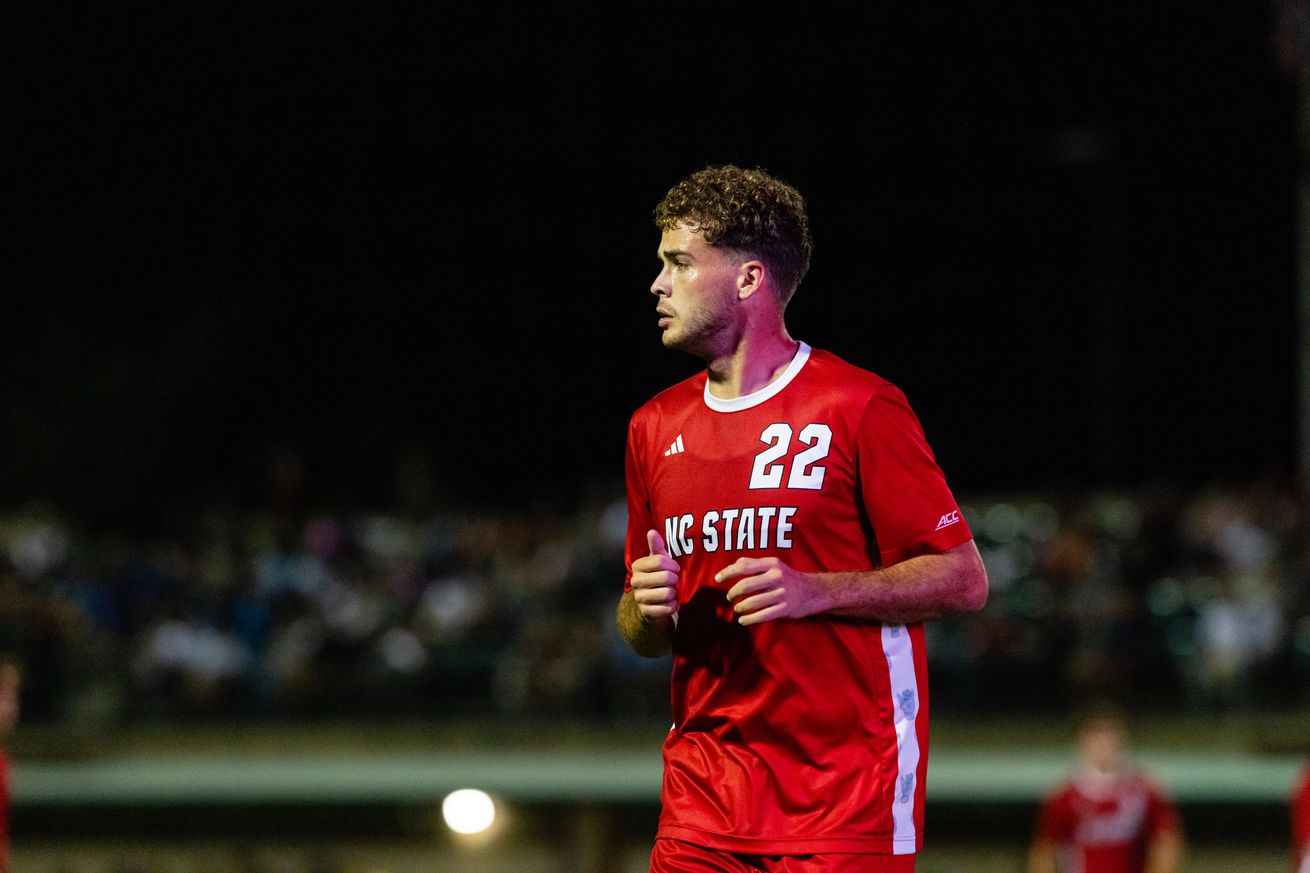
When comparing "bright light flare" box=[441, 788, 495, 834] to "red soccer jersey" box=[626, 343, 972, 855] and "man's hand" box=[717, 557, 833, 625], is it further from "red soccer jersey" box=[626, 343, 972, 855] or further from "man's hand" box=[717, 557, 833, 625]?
"man's hand" box=[717, 557, 833, 625]

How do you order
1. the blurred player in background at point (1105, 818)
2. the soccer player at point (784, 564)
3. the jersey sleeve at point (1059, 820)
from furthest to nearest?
the jersey sleeve at point (1059, 820)
the blurred player in background at point (1105, 818)
the soccer player at point (784, 564)

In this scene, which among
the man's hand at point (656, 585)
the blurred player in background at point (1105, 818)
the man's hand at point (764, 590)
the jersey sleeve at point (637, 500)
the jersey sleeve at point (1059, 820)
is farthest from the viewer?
the jersey sleeve at point (1059, 820)

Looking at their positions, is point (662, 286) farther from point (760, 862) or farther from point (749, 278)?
point (760, 862)

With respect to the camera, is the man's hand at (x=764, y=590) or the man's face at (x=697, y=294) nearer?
the man's hand at (x=764, y=590)

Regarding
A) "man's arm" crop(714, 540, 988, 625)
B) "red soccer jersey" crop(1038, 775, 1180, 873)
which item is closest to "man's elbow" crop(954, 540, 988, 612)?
"man's arm" crop(714, 540, 988, 625)

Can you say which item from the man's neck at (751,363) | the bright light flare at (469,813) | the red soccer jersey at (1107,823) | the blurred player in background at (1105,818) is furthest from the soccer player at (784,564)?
the red soccer jersey at (1107,823)

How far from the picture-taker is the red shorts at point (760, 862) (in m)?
3.68

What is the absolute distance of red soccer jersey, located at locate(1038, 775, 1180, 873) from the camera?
987cm

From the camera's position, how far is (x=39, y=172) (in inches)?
1091

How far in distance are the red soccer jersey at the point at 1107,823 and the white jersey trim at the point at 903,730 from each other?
21.4ft

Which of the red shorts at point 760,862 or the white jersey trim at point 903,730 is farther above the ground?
the white jersey trim at point 903,730

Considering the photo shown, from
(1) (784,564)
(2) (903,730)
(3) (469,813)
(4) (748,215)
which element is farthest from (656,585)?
(3) (469,813)

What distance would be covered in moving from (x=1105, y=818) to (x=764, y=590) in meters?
7.17

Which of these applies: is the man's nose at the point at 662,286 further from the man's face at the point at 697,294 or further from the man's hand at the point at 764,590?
the man's hand at the point at 764,590
